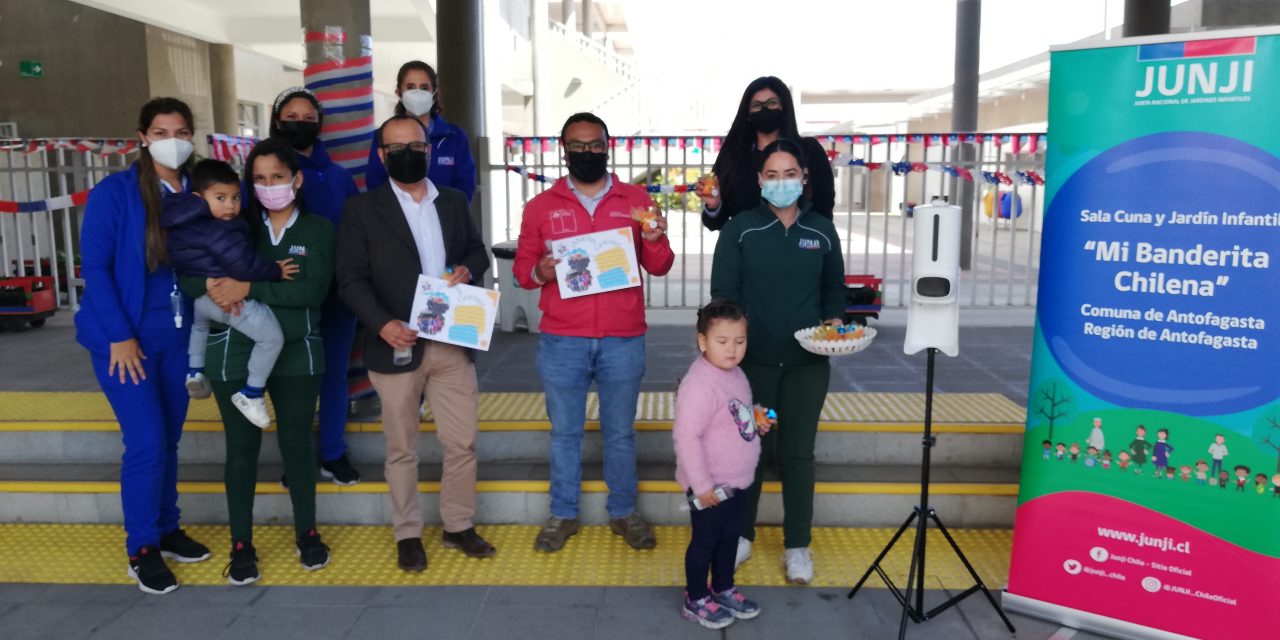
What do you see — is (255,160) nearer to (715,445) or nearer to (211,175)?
(211,175)

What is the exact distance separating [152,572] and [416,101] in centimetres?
236

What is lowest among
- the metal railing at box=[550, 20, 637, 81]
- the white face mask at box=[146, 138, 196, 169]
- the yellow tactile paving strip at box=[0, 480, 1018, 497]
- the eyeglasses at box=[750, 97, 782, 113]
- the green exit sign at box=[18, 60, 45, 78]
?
the yellow tactile paving strip at box=[0, 480, 1018, 497]

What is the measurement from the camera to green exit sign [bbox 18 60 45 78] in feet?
43.8

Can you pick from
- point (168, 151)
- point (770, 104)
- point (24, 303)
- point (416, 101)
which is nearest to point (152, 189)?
point (168, 151)

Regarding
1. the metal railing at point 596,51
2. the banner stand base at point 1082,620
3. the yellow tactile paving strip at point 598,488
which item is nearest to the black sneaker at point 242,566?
the yellow tactile paving strip at point 598,488

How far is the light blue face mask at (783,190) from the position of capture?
3.51 meters

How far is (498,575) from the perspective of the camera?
3900 millimetres

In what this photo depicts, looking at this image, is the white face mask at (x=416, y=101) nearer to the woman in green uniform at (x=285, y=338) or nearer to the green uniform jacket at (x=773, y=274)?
the woman in green uniform at (x=285, y=338)

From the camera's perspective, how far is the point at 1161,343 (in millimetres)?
3123

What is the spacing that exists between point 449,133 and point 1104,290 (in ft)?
9.95

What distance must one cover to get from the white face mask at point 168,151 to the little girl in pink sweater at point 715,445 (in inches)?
85.6

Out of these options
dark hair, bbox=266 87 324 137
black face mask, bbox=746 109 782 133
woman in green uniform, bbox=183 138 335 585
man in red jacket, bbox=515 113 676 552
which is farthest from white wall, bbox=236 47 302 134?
black face mask, bbox=746 109 782 133

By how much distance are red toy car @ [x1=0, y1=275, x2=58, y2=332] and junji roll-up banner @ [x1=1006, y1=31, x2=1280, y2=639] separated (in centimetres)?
815

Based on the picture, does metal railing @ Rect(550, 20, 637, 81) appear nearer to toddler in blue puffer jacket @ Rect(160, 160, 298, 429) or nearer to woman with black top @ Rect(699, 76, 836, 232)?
woman with black top @ Rect(699, 76, 836, 232)
